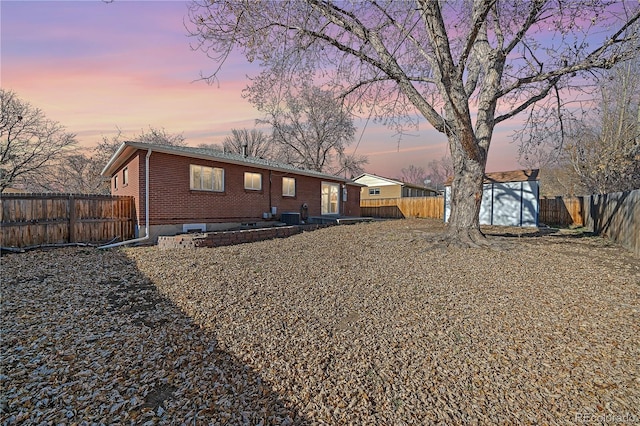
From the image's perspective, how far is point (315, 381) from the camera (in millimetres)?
2236

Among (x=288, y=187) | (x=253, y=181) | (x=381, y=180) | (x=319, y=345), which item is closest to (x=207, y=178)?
(x=253, y=181)

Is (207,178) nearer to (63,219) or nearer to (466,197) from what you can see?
(63,219)

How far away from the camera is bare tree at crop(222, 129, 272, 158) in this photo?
33.7m

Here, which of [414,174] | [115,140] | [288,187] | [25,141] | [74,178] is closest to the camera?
[25,141]

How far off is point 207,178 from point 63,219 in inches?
162

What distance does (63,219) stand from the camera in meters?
7.59

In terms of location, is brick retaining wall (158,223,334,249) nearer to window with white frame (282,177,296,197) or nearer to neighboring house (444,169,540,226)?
window with white frame (282,177,296,197)

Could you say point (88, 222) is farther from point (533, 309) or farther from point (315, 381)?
point (533, 309)

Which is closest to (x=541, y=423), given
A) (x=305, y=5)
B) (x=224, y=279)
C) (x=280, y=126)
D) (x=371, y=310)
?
(x=371, y=310)

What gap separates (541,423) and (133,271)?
6.01 metres

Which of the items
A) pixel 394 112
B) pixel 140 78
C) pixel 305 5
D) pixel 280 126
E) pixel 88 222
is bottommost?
pixel 88 222

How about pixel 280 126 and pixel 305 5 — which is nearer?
pixel 305 5

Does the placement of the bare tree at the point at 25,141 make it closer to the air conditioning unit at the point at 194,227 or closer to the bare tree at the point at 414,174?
the air conditioning unit at the point at 194,227

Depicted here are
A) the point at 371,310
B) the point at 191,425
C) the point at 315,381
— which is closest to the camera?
the point at 191,425
